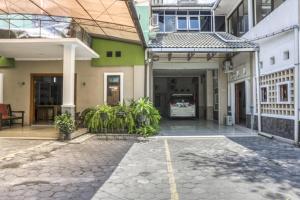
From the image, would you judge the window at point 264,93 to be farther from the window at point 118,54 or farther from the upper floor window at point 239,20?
the window at point 118,54

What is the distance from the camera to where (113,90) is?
14.8 m

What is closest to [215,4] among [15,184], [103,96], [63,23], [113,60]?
[113,60]

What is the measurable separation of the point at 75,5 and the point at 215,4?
1013 cm

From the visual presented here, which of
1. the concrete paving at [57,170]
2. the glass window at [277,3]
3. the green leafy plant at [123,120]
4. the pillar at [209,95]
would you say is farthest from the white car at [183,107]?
the concrete paving at [57,170]

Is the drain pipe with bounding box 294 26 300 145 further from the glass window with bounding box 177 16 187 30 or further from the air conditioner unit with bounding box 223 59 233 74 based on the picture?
the glass window with bounding box 177 16 187 30

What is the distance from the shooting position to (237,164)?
7164mm

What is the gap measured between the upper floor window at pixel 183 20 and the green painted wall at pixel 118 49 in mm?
5760

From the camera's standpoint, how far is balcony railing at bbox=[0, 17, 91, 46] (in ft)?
38.9

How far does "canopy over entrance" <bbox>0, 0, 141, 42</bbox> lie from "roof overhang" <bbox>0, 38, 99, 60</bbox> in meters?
0.98

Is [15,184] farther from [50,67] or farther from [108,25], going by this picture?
[50,67]

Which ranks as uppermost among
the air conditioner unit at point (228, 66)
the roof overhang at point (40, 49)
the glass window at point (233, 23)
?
the glass window at point (233, 23)

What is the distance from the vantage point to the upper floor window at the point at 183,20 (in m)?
20.0

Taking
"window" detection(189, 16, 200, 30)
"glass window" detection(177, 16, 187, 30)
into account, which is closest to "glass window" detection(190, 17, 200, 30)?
"window" detection(189, 16, 200, 30)

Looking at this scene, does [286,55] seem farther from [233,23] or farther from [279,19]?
[233,23]
